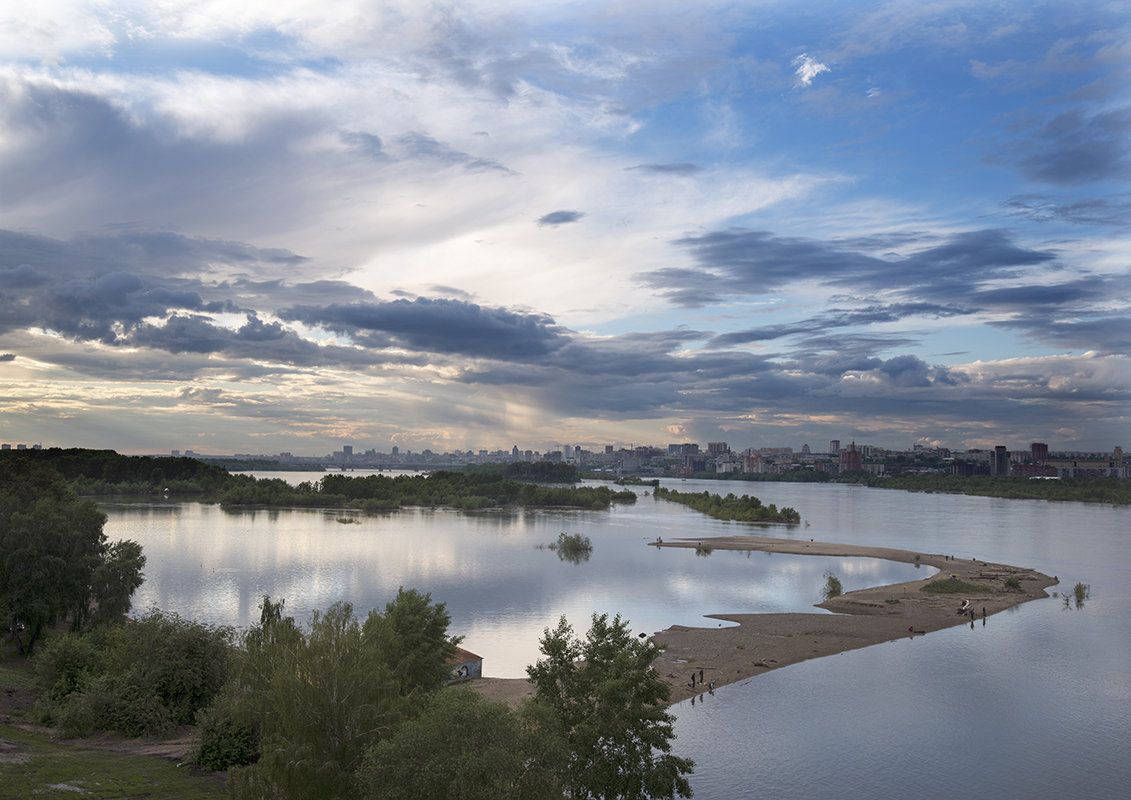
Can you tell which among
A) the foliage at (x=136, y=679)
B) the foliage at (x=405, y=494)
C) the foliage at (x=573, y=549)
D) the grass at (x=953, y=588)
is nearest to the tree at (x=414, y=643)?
the foliage at (x=136, y=679)

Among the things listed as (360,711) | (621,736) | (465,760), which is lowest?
(621,736)

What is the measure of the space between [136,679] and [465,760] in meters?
17.3

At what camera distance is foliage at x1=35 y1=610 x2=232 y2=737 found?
25344 millimetres

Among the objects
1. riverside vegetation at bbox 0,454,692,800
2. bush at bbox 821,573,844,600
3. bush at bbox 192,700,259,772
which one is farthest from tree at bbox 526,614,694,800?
bush at bbox 821,573,844,600

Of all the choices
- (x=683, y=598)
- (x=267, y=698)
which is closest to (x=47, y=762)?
(x=267, y=698)

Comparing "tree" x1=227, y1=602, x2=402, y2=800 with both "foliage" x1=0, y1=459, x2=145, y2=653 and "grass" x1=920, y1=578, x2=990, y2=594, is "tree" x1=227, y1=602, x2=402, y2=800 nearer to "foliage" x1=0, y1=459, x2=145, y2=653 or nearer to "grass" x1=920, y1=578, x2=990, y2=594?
"foliage" x1=0, y1=459, x2=145, y2=653

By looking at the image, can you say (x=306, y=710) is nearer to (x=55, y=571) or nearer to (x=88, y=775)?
(x=88, y=775)

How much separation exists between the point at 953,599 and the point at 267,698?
52559 mm

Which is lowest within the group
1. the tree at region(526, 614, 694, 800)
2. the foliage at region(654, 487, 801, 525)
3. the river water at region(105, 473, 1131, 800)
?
the river water at region(105, 473, 1131, 800)

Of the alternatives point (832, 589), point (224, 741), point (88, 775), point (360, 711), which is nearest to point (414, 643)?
point (224, 741)

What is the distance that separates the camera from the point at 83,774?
20641 millimetres

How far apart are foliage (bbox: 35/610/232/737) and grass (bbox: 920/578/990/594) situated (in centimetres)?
5263

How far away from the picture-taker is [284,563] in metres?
67.4

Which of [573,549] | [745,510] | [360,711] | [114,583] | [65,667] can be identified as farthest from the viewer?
[745,510]
